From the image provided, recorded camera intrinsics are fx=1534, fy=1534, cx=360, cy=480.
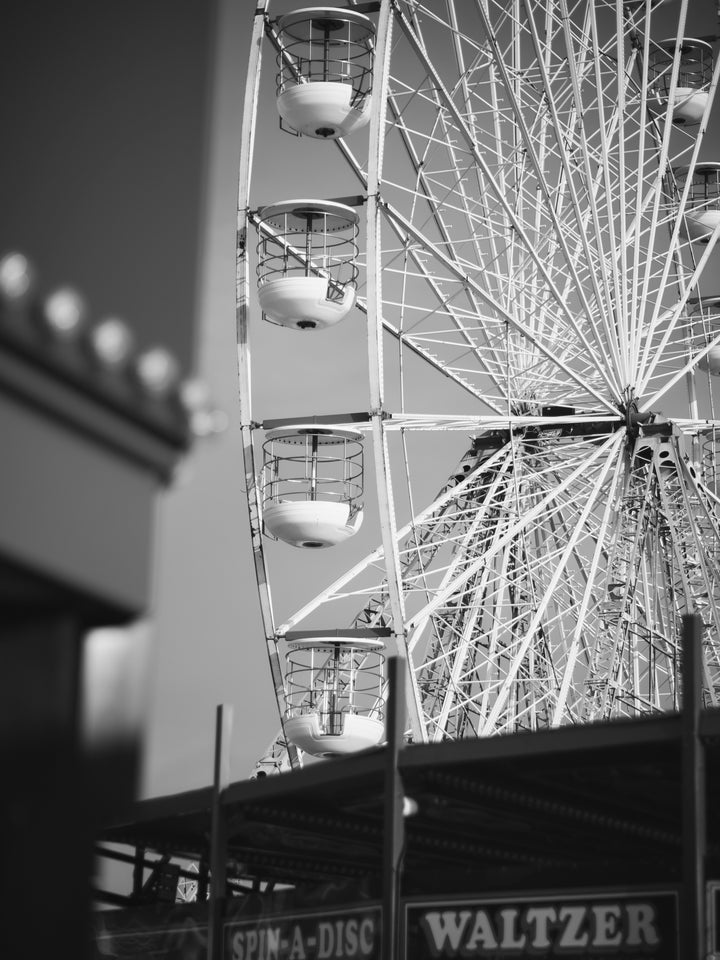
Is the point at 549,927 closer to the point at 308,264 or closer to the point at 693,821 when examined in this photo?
the point at 693,821

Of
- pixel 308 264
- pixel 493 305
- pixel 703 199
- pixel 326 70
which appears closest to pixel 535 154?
pixel 493 305

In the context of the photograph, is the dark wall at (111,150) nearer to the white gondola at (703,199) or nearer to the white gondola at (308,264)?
the white gondola at (308,264)

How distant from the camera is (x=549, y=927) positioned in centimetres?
801

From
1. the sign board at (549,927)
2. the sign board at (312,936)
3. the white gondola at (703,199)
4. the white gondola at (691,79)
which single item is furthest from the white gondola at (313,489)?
the sign board at (549,927)

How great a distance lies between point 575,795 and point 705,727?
211 cm

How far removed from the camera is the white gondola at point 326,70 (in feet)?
68.9

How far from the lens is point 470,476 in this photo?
2475 centimetres

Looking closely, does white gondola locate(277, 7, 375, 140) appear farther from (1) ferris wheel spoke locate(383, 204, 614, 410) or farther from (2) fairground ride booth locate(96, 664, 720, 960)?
(2) fairground ride booth locate(96, 664, 720, 960)

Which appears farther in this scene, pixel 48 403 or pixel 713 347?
pixel 713 347

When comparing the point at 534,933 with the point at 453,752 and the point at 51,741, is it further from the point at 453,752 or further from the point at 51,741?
the point at 51,741

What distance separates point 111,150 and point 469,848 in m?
10.9

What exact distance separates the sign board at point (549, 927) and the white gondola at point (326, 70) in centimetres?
1453

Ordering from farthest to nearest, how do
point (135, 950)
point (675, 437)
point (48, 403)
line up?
point (675, 437) < point (135, 950) < point (48, 403)

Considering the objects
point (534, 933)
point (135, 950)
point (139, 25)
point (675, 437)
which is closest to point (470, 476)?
point (675, 437)
